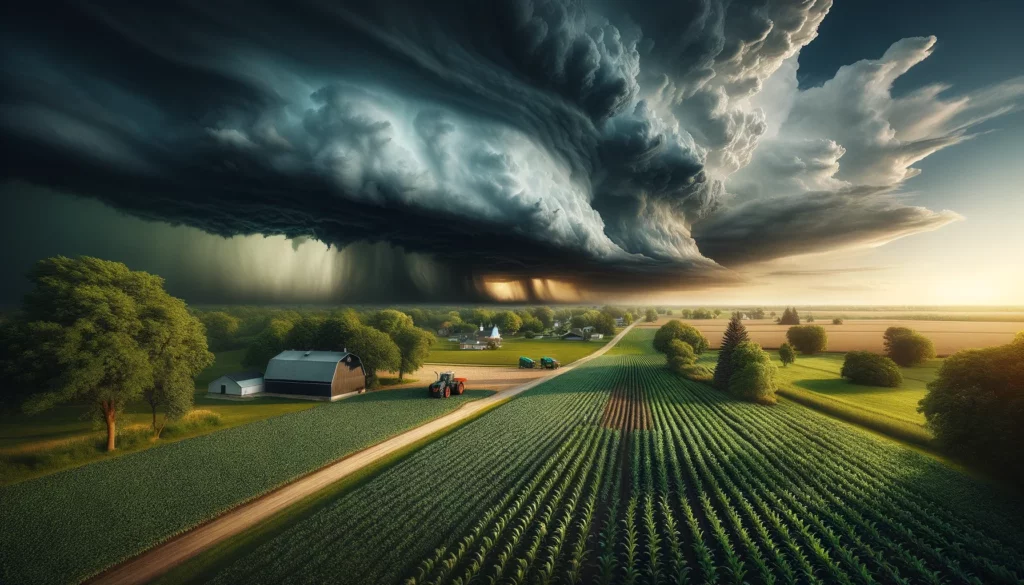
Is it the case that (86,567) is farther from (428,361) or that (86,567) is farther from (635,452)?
(428,361)

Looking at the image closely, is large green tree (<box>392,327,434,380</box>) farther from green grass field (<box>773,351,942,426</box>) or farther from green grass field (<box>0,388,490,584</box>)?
green grass field (<box>773,351,942,426</box>)

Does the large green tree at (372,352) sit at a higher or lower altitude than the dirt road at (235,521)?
higher

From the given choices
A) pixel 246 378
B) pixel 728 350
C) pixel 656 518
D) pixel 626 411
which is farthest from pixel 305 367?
pixel 728 350

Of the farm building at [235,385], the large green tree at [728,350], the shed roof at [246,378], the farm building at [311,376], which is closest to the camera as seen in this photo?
the farm building at [235,385]

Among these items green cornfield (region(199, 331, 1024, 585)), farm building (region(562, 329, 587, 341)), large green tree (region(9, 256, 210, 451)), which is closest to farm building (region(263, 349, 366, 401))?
large green tree (region(9, 256, 210, 451))

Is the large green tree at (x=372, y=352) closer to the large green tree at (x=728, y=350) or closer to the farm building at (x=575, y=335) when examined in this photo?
the large green tree at (x=728, y=350)

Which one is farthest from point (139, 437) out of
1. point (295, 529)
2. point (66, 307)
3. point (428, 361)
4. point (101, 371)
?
point (428, 361)

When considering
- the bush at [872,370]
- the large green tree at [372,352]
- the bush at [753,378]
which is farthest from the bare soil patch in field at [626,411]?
the bush at [872,370]
